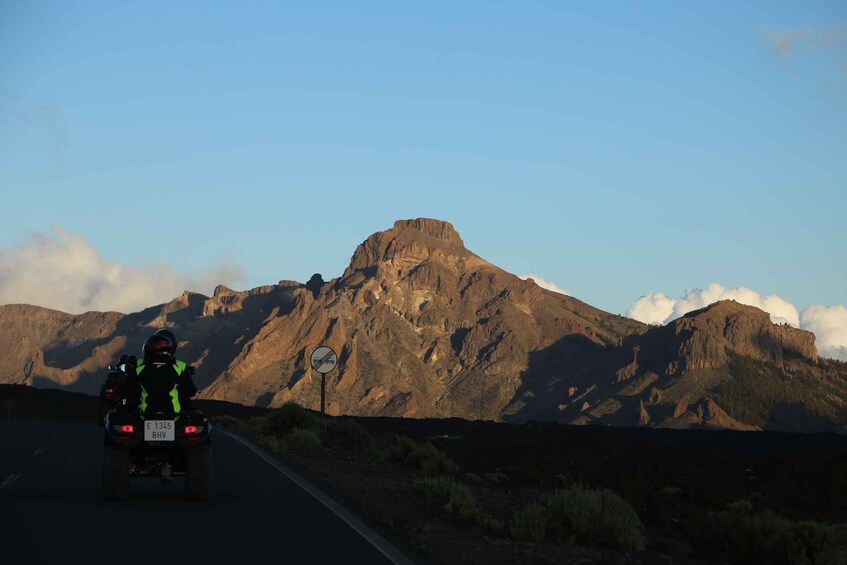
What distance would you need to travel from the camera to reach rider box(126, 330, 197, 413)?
14898mm

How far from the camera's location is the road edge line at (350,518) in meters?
11.7

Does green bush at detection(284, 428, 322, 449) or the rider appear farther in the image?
green bush at detection(284, 428, 322, 449)

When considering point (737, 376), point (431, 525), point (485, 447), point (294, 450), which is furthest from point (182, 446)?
point (737, 376)

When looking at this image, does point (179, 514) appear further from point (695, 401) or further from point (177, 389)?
point (695, 401)

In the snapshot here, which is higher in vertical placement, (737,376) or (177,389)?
(737,376)

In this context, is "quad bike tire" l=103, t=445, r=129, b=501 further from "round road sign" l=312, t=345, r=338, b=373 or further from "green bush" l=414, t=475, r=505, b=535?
"round road sign" l=312, t=345, r=338, b=373

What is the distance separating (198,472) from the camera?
1507 centimetres

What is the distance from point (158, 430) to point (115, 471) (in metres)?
0.75

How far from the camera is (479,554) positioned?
39.8ft

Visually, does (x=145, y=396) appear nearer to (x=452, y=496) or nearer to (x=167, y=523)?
(x=167, y=523)

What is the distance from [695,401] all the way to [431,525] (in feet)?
548

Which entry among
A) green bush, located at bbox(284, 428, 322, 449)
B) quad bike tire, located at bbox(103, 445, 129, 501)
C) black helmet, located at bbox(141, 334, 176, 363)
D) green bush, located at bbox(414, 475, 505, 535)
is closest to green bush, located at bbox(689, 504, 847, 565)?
green bush, located at bbox(414, 475, 505, 535)

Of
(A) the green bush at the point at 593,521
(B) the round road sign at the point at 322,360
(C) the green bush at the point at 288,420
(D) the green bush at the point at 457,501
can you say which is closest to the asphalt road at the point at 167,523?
(D) the green bush at the point at 457,501

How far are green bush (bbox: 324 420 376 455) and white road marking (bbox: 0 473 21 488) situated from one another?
37.0ft
